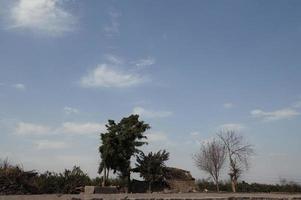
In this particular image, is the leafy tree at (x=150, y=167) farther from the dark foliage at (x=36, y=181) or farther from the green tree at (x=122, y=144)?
the dark foliage at (x=36, y=181)

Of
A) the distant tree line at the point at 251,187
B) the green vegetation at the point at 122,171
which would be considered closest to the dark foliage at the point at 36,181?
the green vegetation at the point at 122,171

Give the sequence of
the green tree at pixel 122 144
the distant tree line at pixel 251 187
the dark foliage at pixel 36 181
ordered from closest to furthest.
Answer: the dark foliage at pixel 36 181
the green tree at pixel 122 144
the distant tree line at pixel 251 187

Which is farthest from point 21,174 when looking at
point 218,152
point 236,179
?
point 218,152

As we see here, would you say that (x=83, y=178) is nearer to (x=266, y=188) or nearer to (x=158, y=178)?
(x=158, y=178)

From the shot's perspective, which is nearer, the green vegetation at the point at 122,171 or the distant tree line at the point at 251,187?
the green vegetation at the point at 122,171

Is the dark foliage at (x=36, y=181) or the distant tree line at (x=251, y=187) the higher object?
the distant tree line at (x=251, y=187)

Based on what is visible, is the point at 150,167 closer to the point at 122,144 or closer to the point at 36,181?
the point at 122,144

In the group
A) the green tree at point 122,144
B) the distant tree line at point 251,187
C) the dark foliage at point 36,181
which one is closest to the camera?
the dark foliage at point 36,181

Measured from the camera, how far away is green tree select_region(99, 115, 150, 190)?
36281 mm

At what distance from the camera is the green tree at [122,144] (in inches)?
1428

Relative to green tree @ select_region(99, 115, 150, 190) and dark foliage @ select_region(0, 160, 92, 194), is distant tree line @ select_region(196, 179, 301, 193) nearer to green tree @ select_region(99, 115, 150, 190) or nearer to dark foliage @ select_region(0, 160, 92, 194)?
green tree @ select_region(99, 115, 150, 190)

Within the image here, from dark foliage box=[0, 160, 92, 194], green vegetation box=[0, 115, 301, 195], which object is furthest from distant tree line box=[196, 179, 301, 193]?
dark foliage box=[0, 160, 92, 194]

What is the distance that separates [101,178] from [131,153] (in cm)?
362

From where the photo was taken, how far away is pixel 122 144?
3678 centimetres
